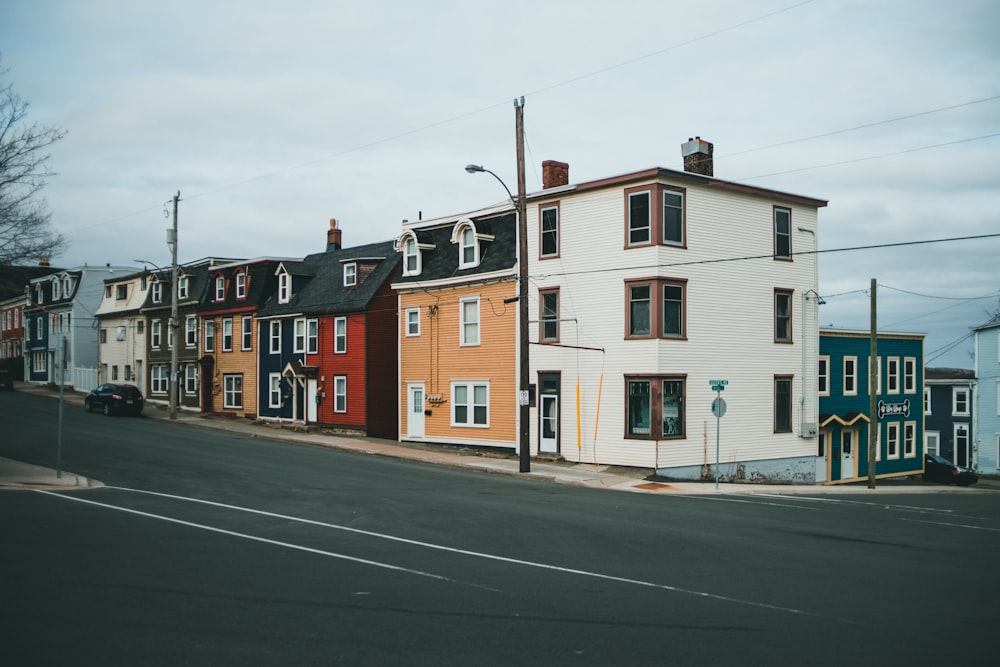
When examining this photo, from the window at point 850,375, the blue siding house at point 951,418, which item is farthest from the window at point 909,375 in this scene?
the blue siding house at point 951,418

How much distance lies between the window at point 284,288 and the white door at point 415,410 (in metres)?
11.5

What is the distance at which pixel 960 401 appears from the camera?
60.1m

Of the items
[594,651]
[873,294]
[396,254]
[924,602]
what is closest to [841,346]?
[873,294]

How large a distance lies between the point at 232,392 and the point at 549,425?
2446 centimetres

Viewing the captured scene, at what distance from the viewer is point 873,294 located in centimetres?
3222

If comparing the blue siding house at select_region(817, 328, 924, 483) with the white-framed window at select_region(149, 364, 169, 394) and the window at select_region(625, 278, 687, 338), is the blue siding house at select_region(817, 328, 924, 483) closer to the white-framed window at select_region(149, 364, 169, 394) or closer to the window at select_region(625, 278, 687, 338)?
the window at select_region(625, 278, 687, 338)

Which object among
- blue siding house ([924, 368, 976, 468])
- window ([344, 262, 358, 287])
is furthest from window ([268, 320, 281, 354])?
blue siding house ([924, 368, 976, 468])

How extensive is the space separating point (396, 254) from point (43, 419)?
18.0 m

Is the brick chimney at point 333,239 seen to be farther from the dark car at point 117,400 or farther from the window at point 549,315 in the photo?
the window at point 549,315

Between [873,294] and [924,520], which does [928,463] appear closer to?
[873,294]

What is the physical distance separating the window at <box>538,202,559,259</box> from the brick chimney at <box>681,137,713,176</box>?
5091 millimetres

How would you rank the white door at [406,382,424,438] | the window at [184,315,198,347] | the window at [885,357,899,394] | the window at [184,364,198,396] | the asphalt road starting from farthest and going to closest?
the window at [184,315,198,347] < the window at [184,364,198,396] < the window at [885,357,899,394] < the white door at [406,382,424,438] < the asphalt road

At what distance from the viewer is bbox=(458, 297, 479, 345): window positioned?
3616cm

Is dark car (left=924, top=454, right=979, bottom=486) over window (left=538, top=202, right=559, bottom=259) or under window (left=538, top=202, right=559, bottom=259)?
under
